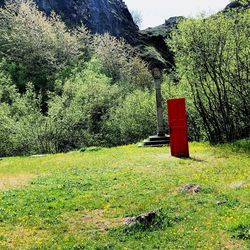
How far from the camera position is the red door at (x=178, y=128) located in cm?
2286

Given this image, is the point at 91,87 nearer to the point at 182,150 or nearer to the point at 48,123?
the point at 48,123

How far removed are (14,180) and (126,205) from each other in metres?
7.38

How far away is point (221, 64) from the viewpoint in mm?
28109

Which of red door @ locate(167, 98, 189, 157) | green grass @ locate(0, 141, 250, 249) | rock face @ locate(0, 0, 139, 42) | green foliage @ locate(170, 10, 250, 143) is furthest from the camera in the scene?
rock face @ locate(0, 0, 139, 42)

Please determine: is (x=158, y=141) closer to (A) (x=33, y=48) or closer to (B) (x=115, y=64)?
(A) (x=33, y=48)

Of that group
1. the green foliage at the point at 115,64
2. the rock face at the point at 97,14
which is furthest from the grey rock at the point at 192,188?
the rock face at the point at 97,14

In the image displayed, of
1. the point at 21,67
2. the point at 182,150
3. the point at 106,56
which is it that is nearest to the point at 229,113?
the point at 182,150

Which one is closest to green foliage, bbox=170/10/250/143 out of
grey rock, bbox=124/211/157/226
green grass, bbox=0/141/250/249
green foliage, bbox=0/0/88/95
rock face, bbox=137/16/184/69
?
green grass, bbox=0/141/250/249

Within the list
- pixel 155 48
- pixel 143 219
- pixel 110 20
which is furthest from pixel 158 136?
pixel 155 48

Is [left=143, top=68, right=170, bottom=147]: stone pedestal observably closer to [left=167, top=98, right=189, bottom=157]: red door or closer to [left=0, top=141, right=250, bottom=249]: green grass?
[left=167, top=98, right=189, bottom=157]: red door

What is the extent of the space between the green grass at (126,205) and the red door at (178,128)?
2076 millimetres

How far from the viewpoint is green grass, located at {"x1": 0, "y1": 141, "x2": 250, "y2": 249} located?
32.4 feet

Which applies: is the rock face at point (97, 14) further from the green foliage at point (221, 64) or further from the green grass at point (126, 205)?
the green grass at point (126, 205)

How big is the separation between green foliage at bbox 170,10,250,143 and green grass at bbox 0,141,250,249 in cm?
786
